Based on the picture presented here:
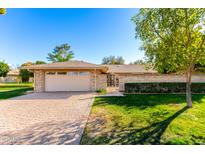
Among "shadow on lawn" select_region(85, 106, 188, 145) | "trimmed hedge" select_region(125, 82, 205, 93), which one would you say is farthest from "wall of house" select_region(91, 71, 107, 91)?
"shadow on lawn" select_region(85, 106, 188, 145)

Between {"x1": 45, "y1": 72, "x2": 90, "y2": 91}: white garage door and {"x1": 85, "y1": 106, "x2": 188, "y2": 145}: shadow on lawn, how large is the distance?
11.1 meters

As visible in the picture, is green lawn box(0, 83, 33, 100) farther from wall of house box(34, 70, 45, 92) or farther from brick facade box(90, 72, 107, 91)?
brick facade box(90, 72, 107, 91)

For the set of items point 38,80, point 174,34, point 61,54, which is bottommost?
point 38,80

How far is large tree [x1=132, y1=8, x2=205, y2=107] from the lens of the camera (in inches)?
271

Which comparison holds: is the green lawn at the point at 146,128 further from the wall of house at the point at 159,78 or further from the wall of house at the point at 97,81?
the wall of house at the point at 97,81

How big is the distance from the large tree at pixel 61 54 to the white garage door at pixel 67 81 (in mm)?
29617

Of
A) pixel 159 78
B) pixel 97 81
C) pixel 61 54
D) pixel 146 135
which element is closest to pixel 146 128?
pixel 146 135

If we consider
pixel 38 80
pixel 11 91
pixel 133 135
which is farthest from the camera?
pixel 11 91

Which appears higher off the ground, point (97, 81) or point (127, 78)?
point (127, 78)

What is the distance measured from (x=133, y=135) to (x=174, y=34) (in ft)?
18.5

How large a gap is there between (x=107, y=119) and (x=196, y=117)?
387 cm

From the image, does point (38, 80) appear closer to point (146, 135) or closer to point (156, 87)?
point (156, 87)

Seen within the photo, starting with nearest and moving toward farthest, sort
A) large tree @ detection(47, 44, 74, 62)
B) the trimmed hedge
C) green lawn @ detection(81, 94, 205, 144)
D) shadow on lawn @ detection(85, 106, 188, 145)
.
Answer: shadow on lawn @ detection(85, 106, 188, 145)
green lawn @ detection(81, 94, 205, 144)
the trimmed hedge
large tree @ detection(47, 44, 74, 62)

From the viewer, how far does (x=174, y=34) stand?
7352 millimetres
